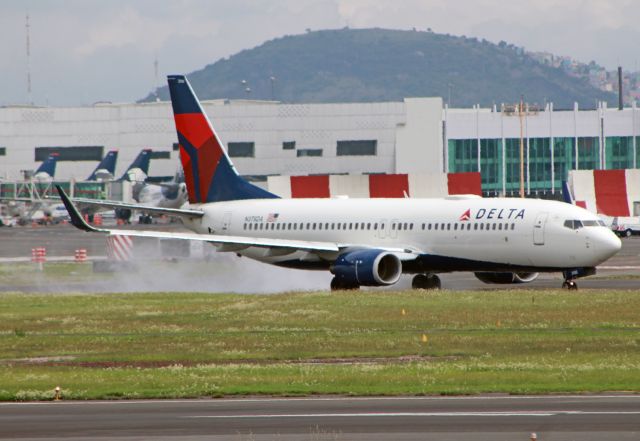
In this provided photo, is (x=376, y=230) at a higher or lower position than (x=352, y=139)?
lower

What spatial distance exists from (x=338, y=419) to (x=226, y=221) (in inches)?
1415

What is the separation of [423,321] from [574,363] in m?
9.63

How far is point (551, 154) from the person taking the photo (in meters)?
166

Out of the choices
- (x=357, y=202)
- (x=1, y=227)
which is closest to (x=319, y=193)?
(x=357, y=202)

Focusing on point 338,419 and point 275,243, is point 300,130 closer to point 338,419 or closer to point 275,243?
point 275,243

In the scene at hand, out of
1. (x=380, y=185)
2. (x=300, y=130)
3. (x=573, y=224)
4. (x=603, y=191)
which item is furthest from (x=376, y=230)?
(x=300, y=130)

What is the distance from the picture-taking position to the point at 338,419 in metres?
20.0

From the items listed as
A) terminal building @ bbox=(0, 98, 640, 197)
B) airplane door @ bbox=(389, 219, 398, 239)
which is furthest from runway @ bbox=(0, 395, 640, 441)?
terminal building @ bbox=(0, 98, 640, 197)

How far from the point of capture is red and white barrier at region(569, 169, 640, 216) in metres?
103

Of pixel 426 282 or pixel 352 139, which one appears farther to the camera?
pixel 352 139

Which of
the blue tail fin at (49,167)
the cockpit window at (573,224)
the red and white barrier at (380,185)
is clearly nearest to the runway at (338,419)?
the cockpit window at (573,224)

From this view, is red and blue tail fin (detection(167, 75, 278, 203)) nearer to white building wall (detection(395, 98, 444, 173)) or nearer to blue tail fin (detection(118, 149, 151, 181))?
white building wall (detection(395, 98, 444, 173))

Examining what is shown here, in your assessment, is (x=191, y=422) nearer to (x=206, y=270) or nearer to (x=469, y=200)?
(x=469, y=200)

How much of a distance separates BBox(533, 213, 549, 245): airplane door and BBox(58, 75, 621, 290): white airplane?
3 centimetres
